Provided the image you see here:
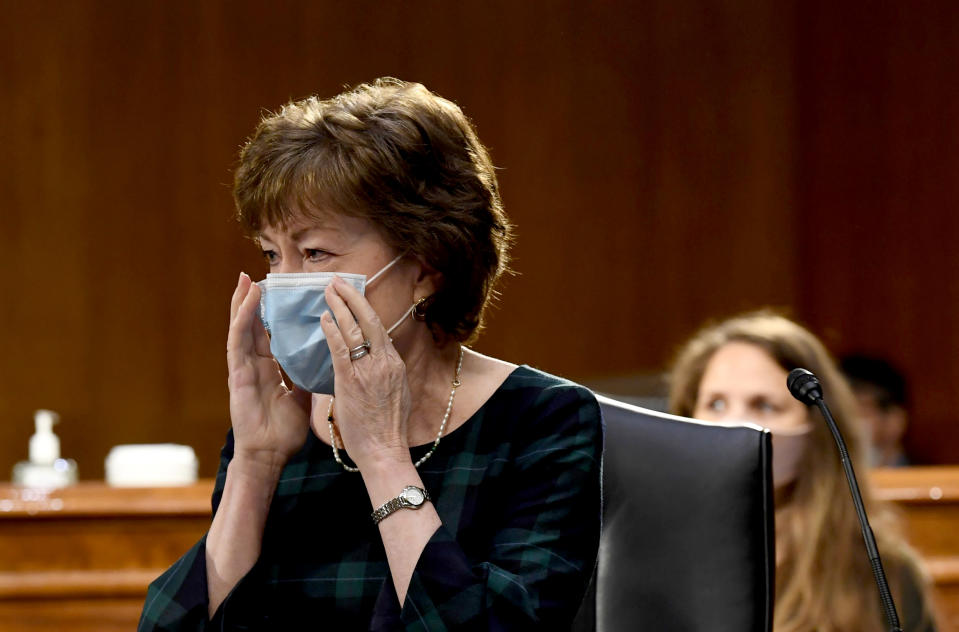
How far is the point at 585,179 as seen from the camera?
488cm

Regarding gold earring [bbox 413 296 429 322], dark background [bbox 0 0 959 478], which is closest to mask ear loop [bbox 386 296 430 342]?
gold earring [bbox 413 296 429 322]

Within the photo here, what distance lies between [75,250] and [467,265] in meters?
3.27

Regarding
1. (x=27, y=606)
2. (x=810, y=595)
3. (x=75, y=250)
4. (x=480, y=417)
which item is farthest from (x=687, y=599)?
(x=75, y=250)

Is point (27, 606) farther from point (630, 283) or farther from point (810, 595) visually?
point (630, 283)

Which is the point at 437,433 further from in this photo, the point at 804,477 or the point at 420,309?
the point at 804,477

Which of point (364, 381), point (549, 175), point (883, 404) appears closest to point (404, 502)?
point (364, 381)

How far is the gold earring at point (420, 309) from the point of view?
4.87 ft

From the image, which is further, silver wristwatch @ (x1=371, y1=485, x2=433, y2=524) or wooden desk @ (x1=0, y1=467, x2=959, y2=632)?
wooden desk @ (x1=0, y1=467, x2=959, y2=632)

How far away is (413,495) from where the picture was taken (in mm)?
1377

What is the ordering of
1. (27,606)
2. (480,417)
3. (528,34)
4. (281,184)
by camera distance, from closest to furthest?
(281,184) < (480,417) < (27,606) < (528,34)

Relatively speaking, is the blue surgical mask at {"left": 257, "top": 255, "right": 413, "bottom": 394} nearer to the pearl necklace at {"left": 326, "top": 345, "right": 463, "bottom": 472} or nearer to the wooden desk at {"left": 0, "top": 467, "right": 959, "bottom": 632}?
the pearl necklace at {"left": 326, "top": 345, "right": 463, "bottom": 472}

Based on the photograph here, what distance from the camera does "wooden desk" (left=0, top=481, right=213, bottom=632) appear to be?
2482 millimetres

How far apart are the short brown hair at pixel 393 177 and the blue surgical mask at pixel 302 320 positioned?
6cm

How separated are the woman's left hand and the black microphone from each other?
1.38ft
